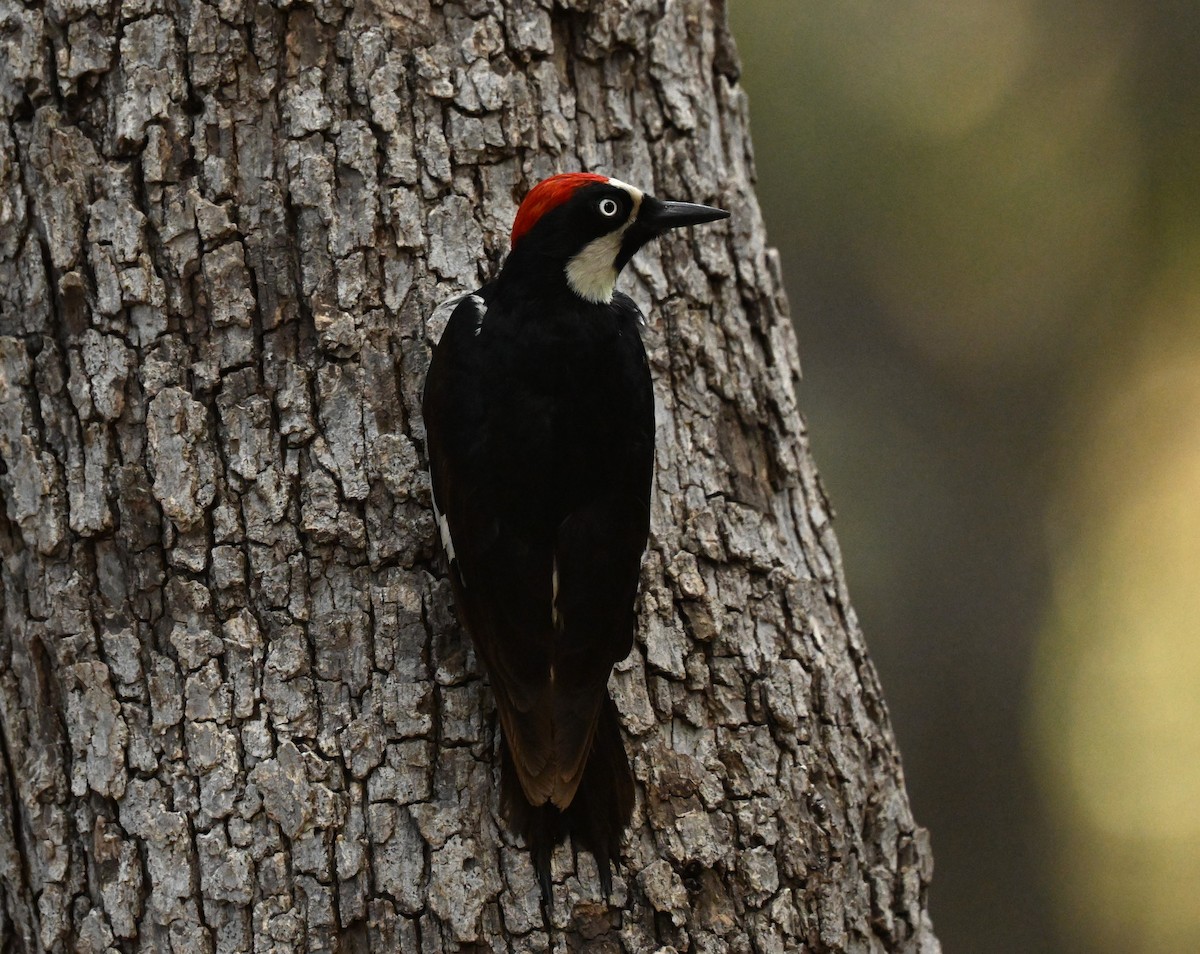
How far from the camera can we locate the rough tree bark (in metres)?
2.16

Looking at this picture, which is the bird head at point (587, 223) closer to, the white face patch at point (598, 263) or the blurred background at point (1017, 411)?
the white face patch at point (598, 263)

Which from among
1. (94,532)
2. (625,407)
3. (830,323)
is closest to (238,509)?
(94,532)

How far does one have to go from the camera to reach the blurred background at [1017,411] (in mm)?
6406

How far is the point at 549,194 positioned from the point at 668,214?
0.81 ft

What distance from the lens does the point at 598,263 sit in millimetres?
2416

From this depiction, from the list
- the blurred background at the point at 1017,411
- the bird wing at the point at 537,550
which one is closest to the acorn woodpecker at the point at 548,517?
the bird wing at the point at 537,550

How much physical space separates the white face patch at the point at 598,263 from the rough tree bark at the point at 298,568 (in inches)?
7.4

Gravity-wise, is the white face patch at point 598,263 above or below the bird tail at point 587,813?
above

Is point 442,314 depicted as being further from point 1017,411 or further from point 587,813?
point 1017,411

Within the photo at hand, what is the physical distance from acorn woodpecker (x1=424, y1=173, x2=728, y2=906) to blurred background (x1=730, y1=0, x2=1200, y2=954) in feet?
14.3

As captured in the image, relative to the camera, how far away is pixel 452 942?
2121mm

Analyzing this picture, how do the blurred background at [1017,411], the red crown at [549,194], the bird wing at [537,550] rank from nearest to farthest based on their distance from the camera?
the bird wing at [537,550]
the red crown at [549,194]
the blurred background at [1017,411]

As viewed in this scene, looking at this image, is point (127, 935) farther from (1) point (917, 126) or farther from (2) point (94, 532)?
(1) point (917, 126)

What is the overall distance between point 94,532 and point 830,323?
500 centimetres
